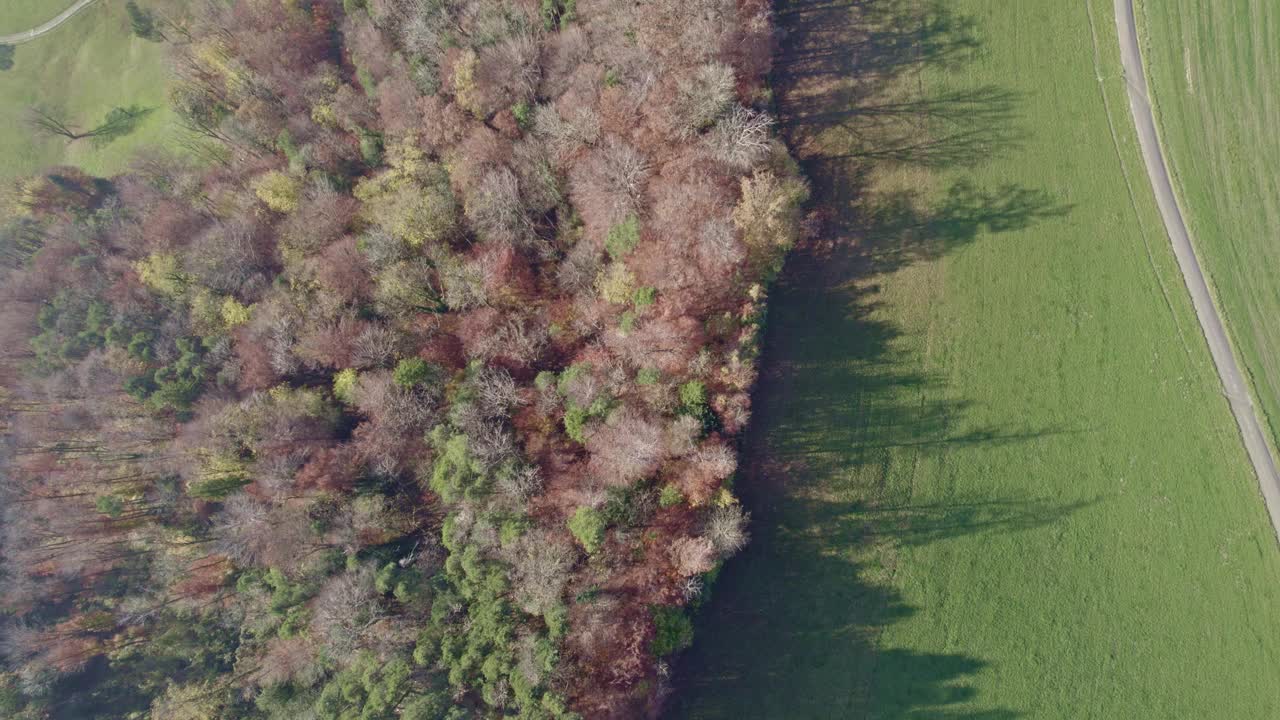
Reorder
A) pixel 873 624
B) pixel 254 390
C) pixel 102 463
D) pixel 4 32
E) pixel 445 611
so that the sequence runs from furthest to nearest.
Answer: pixel 4 32
pixel 102 463
pixel 254 390
pixel 873 624
pixel 445 611

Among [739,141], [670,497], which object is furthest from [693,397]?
[739,141]

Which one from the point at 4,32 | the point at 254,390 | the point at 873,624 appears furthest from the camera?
the point at 4,32

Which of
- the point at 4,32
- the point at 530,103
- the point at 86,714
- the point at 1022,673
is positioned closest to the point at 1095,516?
the point at 1022,673

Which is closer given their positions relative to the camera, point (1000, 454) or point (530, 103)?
point (1000, 454)

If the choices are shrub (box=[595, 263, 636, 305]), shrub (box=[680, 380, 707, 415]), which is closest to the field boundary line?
shrub (box=[680, 380, 707, 415])

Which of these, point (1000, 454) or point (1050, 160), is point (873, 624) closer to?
point (1000, 454)

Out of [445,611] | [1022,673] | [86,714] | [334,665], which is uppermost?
[445,611]

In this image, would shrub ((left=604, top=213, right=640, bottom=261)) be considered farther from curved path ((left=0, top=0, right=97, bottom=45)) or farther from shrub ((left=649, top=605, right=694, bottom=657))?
curved path ((left=0, top=0, right=97, bottom=45))
